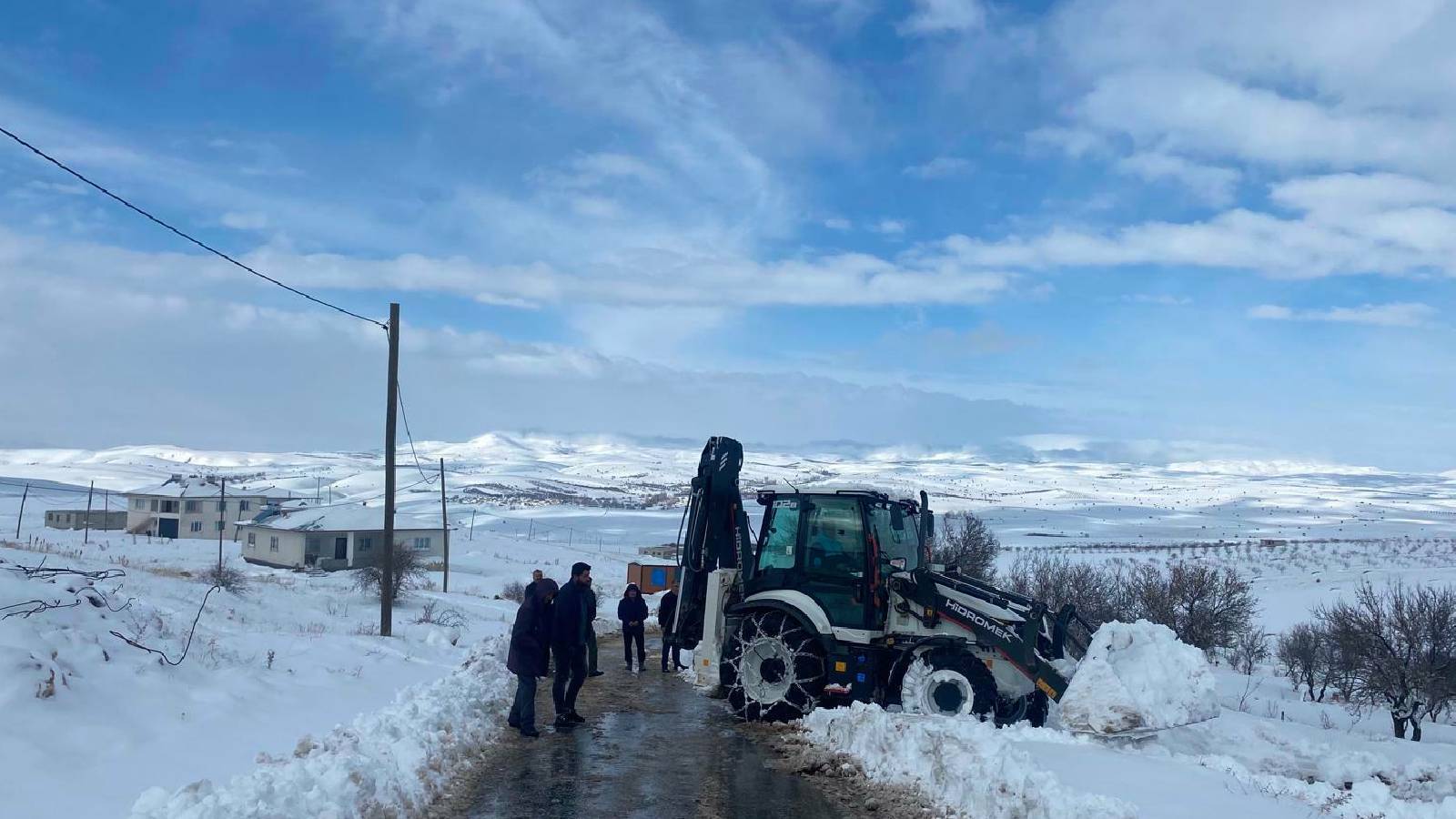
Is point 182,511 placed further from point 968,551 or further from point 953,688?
point 953,688

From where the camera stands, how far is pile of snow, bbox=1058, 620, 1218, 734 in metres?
9.30

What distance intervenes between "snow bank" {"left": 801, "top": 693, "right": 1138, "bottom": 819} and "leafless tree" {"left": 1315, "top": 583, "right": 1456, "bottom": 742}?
692 inches

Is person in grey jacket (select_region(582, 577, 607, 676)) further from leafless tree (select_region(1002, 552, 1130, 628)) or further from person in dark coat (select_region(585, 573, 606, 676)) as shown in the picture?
leafless tree (select_region(1002, 552, 1130, 628))

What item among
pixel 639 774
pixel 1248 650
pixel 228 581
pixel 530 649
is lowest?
pixel 1248 650

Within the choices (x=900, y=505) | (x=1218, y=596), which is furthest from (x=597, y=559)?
(x=900, y=505)

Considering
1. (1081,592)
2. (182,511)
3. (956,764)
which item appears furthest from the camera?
(182,511)

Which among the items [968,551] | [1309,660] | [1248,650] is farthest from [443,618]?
[1248,650]

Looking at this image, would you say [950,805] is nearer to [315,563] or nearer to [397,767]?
[397,767]

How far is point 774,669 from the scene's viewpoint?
11734 mm

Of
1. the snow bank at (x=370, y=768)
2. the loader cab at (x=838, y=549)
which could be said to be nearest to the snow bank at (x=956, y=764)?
the loader cab at (x=838, y=549)

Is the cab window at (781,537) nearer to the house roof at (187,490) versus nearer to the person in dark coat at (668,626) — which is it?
the person in dark coat at (668,626)

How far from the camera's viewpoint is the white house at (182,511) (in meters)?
80.2

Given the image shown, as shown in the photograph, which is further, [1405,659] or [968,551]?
[968,551]

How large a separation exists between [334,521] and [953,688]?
5661cm
